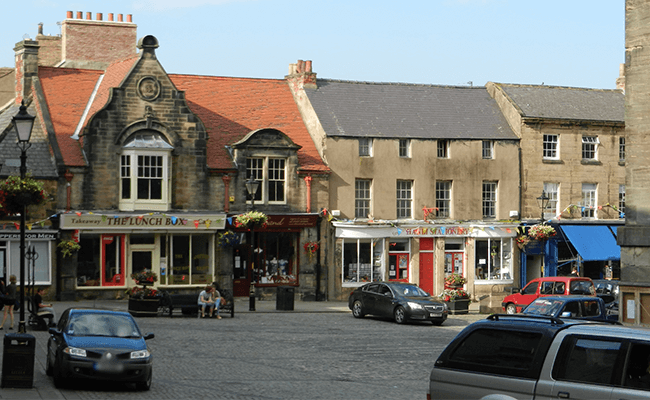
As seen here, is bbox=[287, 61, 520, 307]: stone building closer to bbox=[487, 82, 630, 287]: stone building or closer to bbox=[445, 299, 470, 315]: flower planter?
bbox=[487, 82, 630, 287]: stone building

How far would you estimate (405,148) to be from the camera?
4494 cm

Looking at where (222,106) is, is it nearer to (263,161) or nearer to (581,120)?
(263,161)

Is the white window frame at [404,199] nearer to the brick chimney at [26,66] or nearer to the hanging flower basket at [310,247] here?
the hanging flower basket at [310,247]

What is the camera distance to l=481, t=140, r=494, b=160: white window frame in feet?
152

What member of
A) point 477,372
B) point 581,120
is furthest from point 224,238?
point 477,372

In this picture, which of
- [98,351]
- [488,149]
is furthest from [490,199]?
[98,351]

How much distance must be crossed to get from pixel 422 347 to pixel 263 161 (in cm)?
1762

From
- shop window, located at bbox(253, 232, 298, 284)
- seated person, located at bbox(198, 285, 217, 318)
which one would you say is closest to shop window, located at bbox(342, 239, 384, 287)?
shop window, located at bbox(253, 232, 298, 284)

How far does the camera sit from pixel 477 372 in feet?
36.0

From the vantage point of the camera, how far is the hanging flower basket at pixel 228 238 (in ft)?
132

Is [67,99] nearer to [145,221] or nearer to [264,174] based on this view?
[145,221]

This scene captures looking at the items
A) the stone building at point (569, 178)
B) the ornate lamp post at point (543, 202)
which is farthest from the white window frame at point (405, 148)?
the ornate lamp post at point (543, 202)

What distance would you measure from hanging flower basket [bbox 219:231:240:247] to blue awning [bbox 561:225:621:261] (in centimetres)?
1743

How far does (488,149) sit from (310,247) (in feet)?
36.3
